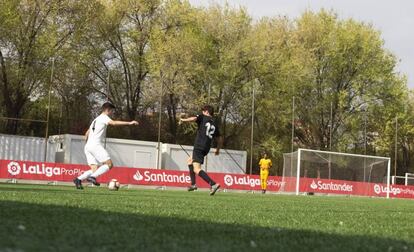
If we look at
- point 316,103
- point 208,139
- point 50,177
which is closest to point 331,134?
point 316,103

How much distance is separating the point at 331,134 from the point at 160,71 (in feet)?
58.4

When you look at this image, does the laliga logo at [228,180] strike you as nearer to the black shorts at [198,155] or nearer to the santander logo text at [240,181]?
the santander logo text at [240,181]

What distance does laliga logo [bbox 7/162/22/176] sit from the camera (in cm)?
2717

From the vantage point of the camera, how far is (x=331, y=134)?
53594 mm

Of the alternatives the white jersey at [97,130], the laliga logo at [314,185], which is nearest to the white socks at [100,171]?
the white jersey at [97,130]

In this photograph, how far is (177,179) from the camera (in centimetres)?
3269

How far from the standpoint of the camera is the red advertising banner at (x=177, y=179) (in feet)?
91.2

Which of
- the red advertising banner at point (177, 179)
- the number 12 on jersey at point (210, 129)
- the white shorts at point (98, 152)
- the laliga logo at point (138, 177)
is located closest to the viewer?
the white shorts at point (98, 152)

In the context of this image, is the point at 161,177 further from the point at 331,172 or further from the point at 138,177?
the point at 331,172

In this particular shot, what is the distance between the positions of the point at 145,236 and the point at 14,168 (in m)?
24.3

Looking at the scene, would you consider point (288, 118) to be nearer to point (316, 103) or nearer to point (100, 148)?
point (316, 103)

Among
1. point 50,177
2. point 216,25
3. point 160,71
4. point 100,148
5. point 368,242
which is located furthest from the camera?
point 216,25

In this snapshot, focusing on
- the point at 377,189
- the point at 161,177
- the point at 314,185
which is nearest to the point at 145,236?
the point at 161,177

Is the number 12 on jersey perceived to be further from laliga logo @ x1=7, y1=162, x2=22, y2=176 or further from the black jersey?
laliga logo @ x1=7, y1=162, x2=22, y2=176
